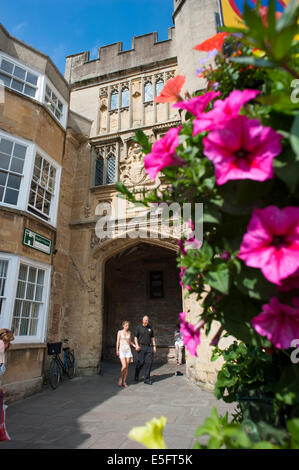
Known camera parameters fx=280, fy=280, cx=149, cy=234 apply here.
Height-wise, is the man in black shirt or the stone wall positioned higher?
the stone wall

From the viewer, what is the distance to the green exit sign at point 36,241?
21.7 feet

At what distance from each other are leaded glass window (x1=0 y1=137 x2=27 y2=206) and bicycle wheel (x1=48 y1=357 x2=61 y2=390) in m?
3.97

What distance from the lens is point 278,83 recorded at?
76cm

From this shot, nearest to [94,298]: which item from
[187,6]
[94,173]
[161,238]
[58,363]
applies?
[58,363]

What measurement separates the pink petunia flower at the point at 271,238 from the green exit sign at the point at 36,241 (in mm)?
6609

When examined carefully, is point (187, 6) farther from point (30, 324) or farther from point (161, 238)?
point (30, 324)

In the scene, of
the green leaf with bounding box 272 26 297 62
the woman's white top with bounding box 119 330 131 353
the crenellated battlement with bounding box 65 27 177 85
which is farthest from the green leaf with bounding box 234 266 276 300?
the crenellated battlement with bounding box 65 27 177 85

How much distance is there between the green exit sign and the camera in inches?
260

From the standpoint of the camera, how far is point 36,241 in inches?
276

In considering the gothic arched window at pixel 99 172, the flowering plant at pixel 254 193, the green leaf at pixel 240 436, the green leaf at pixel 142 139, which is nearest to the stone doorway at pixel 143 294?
the gothic arched window at pixel 99 172

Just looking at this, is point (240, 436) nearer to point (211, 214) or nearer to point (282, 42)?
point (211, 214)

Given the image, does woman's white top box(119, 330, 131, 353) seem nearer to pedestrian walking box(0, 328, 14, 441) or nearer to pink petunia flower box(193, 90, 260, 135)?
pedestrian walking box(0, 328, 14, 441)

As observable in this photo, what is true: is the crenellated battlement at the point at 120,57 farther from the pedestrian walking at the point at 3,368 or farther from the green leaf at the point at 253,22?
the green leaf at the point at 253,22
